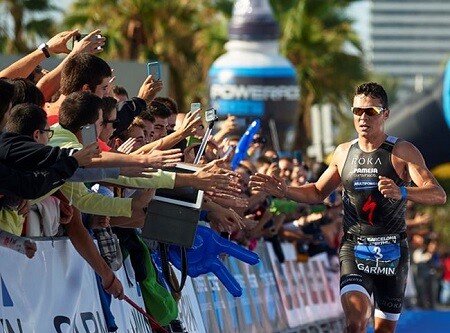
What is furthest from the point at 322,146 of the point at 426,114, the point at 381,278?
the point at 381,278

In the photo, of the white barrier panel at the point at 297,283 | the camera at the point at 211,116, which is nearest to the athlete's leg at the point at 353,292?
the camera at the point at 211,116

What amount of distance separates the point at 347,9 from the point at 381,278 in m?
35.7

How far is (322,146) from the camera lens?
25906 mm

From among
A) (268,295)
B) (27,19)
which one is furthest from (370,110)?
(27,19)

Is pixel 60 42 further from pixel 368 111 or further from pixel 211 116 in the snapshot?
pixel 368 111

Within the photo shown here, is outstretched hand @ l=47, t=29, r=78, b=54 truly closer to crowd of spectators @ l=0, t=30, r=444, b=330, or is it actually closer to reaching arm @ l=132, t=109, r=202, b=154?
crowd of spectators @ l=0, t=30, r=444, b=330

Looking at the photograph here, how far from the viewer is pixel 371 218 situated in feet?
36.4

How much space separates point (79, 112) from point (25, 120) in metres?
1.03

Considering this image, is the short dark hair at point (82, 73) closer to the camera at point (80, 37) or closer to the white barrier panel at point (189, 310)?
the camera at point (80, 37)

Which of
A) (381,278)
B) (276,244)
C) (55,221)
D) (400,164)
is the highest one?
(55,221)

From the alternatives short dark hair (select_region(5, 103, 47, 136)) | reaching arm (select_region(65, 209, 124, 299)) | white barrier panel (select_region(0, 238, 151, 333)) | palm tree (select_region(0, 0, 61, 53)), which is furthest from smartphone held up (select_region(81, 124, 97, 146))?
palm tree (select_region(0, 0, 61, 53))

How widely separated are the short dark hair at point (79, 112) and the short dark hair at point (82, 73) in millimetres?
809

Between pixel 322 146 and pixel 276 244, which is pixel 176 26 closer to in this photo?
pixel 322 146

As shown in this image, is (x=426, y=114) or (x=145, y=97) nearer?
(x=145, y=97)
